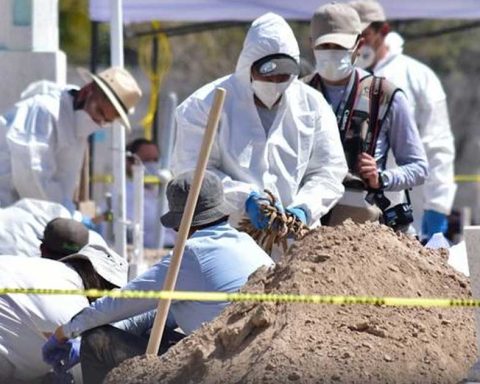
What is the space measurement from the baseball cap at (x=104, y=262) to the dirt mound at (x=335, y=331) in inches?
44.2

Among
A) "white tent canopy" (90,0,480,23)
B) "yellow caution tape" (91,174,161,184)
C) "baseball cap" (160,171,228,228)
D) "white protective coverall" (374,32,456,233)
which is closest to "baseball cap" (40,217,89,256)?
"baseball cap" (160,171,228,228)

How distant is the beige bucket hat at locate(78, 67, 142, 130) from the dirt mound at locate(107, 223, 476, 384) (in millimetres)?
3338

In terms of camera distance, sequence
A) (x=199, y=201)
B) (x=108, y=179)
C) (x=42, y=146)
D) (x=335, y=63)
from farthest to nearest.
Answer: (x=108, y=179), (x=42, y=146), (x=335, y=63), (x=199, y=201)

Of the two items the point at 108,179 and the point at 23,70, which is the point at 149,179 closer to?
the point at 108,179

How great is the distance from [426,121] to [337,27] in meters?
2.83

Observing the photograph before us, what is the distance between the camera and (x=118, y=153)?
10.5 m

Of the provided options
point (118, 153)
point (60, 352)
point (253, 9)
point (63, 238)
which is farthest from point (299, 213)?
point (253, 9)

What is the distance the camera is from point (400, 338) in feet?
19.1

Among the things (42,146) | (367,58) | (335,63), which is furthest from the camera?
(367,58)

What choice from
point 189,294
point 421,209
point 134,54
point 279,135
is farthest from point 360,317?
point 134,54

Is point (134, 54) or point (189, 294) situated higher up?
point (189, 294)

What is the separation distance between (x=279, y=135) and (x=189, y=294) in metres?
1.85

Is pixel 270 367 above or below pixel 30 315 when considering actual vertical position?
above

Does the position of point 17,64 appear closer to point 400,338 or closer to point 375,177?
point 375,177
